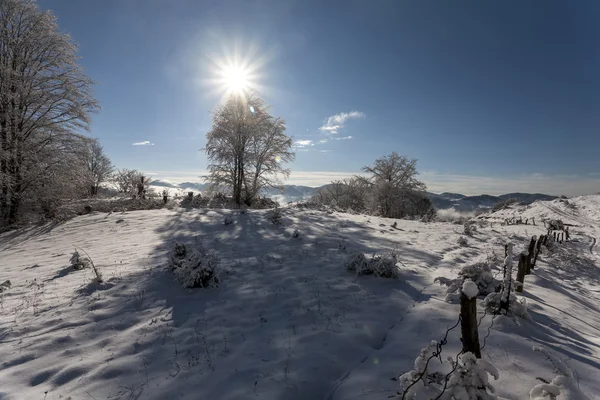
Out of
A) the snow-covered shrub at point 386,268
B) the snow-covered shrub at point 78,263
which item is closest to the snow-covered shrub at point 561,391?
the snow-covered shrub at point 386,268

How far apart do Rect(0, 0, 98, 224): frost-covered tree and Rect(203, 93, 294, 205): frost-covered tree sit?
1069 cm

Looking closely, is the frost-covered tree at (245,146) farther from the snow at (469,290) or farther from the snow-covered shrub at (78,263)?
the snow at (469,290)

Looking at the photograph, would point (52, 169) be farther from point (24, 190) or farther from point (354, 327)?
point (354, 327)

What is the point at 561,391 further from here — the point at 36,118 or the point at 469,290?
the point at 36,118

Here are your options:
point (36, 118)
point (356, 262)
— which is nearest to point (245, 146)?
point (36, 118)

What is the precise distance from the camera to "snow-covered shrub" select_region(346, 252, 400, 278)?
22.8ft

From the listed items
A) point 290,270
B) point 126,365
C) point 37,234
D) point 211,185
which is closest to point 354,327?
point 290,270

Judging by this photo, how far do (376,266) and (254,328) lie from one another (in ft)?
11.7

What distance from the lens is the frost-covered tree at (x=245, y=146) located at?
24.4 metres

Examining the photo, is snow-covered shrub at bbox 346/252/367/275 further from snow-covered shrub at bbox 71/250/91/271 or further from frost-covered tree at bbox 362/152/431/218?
frost-covered tree at bbox 362/152/431/218

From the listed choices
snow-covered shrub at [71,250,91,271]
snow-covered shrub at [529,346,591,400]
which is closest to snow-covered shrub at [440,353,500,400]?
snow-covered shrub at [529,346,591,400]

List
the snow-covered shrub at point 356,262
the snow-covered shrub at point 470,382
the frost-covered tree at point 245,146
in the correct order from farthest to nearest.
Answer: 1. the frost-covered tree at point 245,146
2. the snow-covered shrub at point 356,262
3. the snow-covered shrub at point 470,382

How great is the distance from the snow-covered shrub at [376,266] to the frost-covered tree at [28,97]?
1736 centimetres

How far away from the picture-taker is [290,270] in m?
7.51
